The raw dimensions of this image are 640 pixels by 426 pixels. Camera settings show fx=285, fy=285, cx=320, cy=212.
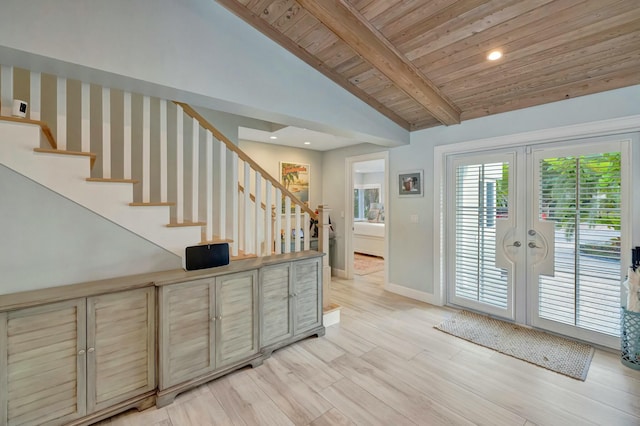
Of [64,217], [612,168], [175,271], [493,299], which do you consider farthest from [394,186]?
[64,217]

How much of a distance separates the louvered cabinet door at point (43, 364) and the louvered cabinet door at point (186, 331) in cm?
42

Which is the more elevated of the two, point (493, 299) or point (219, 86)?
point (219, 86)

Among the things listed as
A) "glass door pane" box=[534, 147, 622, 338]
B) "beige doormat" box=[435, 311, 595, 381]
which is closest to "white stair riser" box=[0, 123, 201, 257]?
"beige doormat" box=[435, 311, 595, 381]

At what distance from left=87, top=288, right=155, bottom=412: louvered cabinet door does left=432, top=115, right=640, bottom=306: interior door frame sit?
10.5 ft

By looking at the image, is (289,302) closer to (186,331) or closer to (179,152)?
(186,331)

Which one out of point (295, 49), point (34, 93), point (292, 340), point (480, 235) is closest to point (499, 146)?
point (480, 235)

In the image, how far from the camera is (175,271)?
214 cm

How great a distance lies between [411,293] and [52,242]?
3845 mm

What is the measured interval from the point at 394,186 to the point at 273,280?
2.46 meters

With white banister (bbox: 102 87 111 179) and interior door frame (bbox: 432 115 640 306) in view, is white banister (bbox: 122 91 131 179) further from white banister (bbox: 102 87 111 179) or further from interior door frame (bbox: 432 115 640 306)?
interior door frame (bbox: 432 115 640 306)

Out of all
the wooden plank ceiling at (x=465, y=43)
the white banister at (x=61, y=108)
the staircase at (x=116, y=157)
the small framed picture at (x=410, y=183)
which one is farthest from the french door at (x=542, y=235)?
the white banister at (x=61, y=108)

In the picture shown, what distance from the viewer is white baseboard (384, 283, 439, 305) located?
3.81 m

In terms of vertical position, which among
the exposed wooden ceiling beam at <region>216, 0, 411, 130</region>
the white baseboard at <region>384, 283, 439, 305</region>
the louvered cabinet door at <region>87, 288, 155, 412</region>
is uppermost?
the exposed wooden ceiling beam at <region>216, 0, 411, 130</region>

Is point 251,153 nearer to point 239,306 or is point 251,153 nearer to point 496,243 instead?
point 239,306
